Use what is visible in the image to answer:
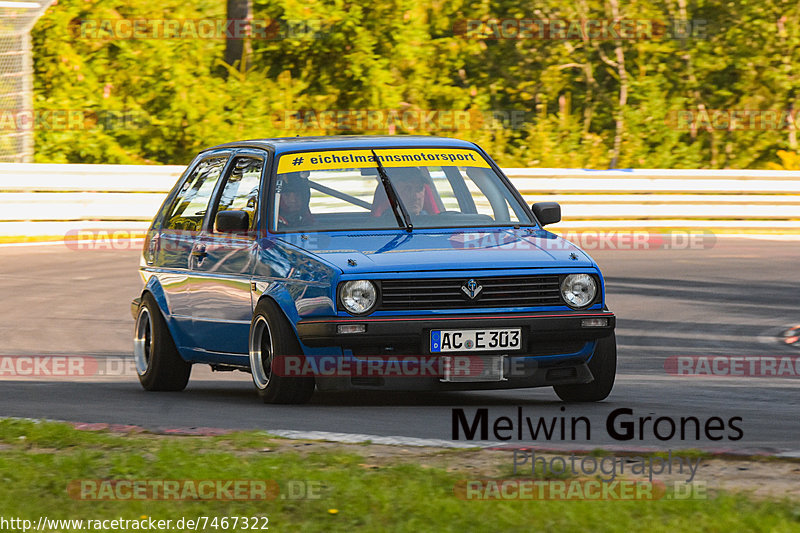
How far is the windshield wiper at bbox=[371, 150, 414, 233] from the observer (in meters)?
9.31

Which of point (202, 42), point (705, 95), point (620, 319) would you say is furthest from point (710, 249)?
point (202, 42)

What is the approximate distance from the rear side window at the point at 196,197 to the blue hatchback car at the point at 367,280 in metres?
0.01

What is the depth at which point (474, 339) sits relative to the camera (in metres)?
8.40

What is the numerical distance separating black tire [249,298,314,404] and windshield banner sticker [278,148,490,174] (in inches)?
45.1

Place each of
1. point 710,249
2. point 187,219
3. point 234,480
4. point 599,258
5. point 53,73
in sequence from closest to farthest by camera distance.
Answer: point 234,480, point 187,219, point 599,258, point 710,249, point 53,73

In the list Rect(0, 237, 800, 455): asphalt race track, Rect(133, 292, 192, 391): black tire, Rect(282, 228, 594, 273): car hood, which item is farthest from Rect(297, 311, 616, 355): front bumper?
Rect(133, 292, 192, 391): black tire

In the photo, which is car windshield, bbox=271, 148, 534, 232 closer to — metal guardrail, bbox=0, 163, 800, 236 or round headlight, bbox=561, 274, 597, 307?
round headlight, bbox=561, 274, 597, 307

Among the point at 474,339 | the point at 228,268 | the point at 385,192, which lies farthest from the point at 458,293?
the point at 228,268

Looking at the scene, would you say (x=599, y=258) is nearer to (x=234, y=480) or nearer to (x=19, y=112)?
(x=19, y=112)

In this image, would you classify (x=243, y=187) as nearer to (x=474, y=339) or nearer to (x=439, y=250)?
(x=439, y=250)

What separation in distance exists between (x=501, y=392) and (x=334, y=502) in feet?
13.6

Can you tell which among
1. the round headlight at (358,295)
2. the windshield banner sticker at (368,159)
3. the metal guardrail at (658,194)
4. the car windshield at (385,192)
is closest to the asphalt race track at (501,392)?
the round headlight at (358,295)

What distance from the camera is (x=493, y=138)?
29.4 meters

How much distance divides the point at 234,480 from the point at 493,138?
23618mm
